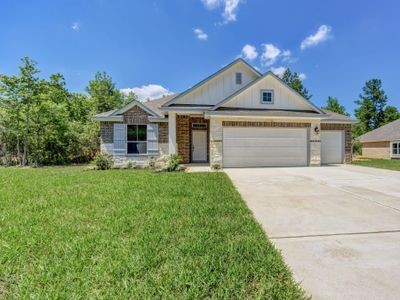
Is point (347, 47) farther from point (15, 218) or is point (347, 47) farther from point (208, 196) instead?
point (15, 218)

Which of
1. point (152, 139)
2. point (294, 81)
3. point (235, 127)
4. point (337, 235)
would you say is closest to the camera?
point (337, 235)

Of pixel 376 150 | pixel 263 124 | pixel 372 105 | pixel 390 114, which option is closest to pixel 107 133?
pixel 263 124

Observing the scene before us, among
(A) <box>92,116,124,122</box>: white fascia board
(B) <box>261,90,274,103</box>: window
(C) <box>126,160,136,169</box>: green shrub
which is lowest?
(C) <box>126,160,136,169</box>: green shrub

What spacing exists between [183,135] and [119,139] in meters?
3.99

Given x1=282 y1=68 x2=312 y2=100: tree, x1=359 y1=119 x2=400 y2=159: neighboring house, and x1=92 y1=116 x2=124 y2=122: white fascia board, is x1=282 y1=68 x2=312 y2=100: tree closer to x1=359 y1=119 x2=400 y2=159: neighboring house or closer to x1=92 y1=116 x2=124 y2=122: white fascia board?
x1=359 y1=119 x2=400 y2=159: neighboring house

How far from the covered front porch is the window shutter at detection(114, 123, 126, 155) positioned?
130 inches

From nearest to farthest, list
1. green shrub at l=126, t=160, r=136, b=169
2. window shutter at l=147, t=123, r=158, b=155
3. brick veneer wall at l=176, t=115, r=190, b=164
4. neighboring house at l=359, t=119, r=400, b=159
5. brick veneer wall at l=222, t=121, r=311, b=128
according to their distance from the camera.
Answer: green shrub at l=126, t=160, r=136, b=169, brick veneer wall at l=222, t=121, r=311, b=128, window shutter at l=147, t=123, r=158, b=155, brick veneer wall at l=176, t=115, r=190, b=164, neighboring house at l=359, t=119, r=400, b=159

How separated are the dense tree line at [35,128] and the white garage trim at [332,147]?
16863 millimetres

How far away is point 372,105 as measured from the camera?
130ft

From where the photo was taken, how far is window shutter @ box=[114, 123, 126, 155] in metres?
12.8

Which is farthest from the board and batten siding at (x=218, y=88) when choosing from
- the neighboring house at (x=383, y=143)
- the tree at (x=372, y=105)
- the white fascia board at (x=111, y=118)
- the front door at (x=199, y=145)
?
the tree at (x=372, y=105)

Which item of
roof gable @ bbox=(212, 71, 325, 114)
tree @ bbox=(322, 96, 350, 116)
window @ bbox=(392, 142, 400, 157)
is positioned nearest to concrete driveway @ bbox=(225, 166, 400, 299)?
roof gable @ bbox=(212, 71, 325, 114)

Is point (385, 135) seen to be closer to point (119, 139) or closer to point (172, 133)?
point (172, 133)

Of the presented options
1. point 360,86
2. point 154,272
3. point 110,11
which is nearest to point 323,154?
point 154,272
